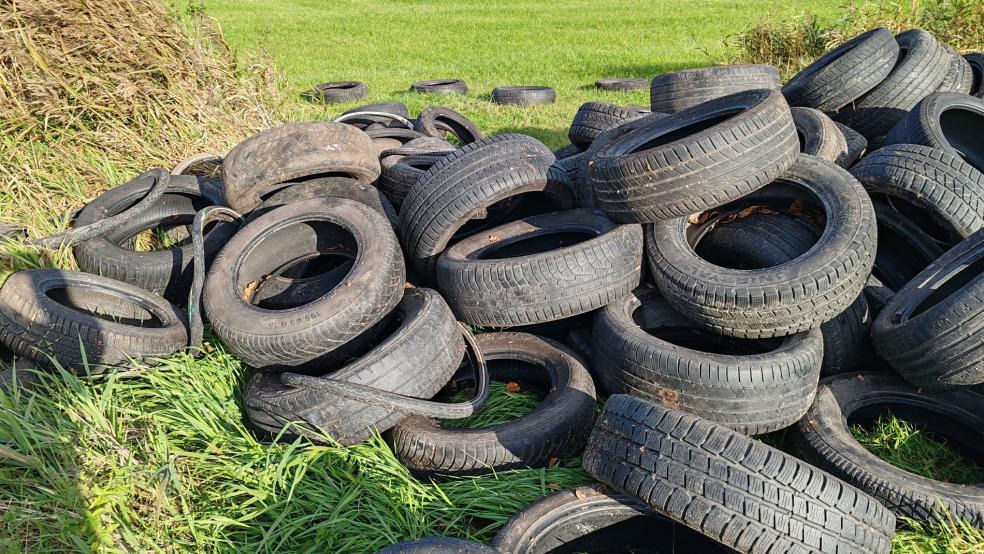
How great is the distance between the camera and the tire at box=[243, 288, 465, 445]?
341 centimetres

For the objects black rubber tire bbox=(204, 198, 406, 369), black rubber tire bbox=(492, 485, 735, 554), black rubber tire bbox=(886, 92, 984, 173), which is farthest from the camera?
black rubber tire bbox=(886, 92, 984, 173)

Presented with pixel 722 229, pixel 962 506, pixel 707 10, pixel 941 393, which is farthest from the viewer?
pixel 707 10

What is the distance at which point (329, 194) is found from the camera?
4.77 metres

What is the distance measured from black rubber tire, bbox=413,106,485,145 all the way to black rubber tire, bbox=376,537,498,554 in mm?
5606

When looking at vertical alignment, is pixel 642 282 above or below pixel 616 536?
above

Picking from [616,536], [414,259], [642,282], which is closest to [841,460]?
[616,536]

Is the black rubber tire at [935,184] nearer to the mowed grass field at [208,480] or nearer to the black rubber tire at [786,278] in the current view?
the black rubber tire at [786,278]

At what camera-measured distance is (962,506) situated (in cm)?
302

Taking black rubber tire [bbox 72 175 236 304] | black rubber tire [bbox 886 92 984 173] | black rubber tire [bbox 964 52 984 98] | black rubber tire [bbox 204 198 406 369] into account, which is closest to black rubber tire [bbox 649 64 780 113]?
black rubber tire [bbox 886 92 984 173]

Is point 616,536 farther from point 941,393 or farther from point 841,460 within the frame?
point 941,393

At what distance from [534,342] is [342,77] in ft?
36.6

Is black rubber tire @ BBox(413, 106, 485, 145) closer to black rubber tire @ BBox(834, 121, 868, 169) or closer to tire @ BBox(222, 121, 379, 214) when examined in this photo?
tire @ BBox(222, 121, 379, 214)

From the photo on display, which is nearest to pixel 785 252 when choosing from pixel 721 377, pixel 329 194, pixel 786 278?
pixel 786 278

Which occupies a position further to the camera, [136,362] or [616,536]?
[136,362]
